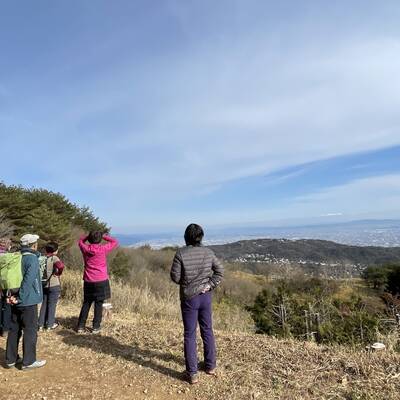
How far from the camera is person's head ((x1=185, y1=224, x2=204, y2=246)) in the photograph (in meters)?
5.40

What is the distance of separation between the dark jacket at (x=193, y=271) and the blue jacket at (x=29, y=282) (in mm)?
2040

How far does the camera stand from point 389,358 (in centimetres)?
552

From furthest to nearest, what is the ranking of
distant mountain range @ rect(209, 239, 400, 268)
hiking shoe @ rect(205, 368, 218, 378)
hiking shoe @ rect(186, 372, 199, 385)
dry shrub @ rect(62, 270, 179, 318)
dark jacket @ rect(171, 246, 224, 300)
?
distant mountain range @ rect(209, 239, 400, 268) → dry shrub @ rect(62, 270, 179, 318) → hiking shoe @ rect(205, 368, 218, 378) → dark jacket @ rect(171, 246, 224, 300) → hiking shoe @ rect(186, 372, 199, 385)

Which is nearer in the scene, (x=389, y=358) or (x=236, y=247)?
(x=389, y=358)

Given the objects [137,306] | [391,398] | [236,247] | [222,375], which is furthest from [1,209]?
[236,247]

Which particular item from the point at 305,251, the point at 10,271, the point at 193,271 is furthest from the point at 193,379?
the point at 305,251

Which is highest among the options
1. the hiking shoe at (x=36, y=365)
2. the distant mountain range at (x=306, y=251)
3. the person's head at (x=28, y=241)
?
the person's head at (x=28, y=241)

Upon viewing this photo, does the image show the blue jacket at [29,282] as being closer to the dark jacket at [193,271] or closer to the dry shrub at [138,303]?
the dark jacket at [193,271]

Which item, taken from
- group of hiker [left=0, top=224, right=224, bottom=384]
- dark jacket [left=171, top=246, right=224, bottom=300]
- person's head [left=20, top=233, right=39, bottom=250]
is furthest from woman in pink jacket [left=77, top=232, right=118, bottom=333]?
dark jacket [left=171, top=246, right=224, bottom=300]

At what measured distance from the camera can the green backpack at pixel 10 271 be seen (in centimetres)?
586

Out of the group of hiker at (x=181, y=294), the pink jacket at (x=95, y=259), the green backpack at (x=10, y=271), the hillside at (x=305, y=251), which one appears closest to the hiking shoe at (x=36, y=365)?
the group of hiker at (x=181, y=294)

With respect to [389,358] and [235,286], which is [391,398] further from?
[235,286]

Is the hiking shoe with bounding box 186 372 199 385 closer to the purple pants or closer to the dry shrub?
the purple pants

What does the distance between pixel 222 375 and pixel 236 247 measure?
3637 inches
